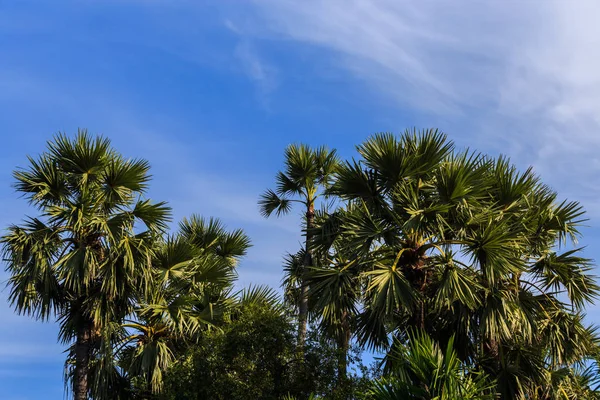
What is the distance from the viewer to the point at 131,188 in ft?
63.0

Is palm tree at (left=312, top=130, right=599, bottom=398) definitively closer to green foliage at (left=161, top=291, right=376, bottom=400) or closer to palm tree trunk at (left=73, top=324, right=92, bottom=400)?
green foliage at (left=161, top=291, right=376, bottom=400)

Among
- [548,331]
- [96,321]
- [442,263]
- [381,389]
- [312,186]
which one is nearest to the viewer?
[381,389]

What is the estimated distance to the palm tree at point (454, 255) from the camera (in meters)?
14.3

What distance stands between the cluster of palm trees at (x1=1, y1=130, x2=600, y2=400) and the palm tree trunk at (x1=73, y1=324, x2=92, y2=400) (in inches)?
1.5

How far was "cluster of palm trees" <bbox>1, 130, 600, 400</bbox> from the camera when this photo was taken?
47.9 feet

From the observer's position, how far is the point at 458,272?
1423 centimetres

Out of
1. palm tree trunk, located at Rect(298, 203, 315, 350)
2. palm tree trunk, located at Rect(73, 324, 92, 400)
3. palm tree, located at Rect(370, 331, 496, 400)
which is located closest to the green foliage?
palm tree trunk, located at Rect(298, 203, 315, 350)

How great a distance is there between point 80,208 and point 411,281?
8219 mm

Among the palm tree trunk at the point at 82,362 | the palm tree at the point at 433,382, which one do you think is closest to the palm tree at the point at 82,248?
the palm tree trunk at the point at 82,362

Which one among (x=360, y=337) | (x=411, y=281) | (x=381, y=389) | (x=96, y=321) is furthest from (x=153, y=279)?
(x=381, y=389)

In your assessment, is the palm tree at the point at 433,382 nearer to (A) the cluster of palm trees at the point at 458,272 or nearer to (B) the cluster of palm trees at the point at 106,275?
(A) the cluster of palm trees at the point at 458,272

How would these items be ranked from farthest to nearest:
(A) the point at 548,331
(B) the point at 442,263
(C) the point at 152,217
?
1. (C) the point at 152,217
2. (A) the point at 548,331
3. (B) the point at 442,263

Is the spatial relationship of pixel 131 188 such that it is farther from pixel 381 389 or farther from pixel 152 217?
pixel 381 389

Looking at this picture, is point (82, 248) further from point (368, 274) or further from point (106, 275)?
point (368, 274)
